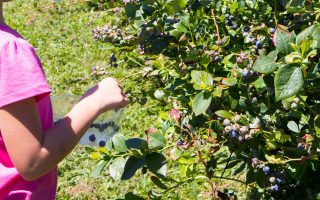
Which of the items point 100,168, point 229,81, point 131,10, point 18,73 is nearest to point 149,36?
point 131,10

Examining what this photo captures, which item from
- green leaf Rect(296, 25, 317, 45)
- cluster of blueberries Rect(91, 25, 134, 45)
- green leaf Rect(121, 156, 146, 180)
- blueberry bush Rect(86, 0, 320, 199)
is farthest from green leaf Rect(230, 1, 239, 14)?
green leaf Rect(121, 156, 146, 180)

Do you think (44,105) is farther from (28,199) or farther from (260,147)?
(260,147)

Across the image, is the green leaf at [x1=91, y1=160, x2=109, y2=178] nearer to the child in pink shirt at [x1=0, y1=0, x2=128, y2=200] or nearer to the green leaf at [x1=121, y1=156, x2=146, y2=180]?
the green leaf at [x1=121, y1=156, x2=146, y2=180]

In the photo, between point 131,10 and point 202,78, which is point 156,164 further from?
point 131,10

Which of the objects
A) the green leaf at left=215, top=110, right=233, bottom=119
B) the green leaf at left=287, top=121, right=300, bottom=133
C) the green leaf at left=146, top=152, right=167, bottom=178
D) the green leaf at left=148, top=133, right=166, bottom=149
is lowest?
the green leaf at left=287, top=121, right=300, bottom=133

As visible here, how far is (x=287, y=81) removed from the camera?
1301 mm

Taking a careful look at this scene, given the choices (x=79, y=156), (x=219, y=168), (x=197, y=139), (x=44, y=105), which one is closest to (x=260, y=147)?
(x=197, y=139)

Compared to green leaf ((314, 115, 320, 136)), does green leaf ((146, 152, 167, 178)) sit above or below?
below

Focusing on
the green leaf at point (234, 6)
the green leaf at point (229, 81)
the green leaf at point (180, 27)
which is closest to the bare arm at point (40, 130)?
the green leaf at point (229, 81)

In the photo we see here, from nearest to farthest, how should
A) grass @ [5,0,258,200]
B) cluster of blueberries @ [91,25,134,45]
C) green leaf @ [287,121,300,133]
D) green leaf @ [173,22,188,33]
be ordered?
green leaf @ [287,121,300,133]
green leaf @ [173,22,188,33]
cluster of blueberries @ [91,25,134,45]
grass @ [5,0,258,200]

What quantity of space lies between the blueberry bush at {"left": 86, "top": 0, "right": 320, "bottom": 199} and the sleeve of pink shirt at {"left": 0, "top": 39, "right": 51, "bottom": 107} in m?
0.31

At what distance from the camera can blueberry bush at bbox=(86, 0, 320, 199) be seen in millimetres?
1600

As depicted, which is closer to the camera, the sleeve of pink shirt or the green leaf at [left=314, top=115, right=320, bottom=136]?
the sleeve of pink shirt

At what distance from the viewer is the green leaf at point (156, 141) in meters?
1.57
